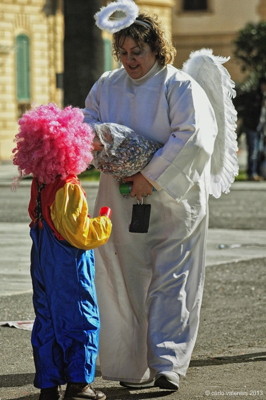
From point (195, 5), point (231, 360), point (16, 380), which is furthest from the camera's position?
point (195, 5)

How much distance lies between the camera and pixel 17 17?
33.6m

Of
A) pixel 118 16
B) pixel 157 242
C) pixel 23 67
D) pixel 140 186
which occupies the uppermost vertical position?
pixel 118 16

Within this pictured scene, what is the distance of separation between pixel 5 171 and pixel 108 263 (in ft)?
69.1

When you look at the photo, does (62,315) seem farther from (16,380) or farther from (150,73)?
(150,73)

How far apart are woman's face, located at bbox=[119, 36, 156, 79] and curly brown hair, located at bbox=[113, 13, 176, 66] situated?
2cm

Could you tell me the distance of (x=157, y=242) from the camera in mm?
6691

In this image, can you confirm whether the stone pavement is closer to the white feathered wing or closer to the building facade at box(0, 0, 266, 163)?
the white feathered wing

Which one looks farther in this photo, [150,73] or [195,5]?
A: [195,5]

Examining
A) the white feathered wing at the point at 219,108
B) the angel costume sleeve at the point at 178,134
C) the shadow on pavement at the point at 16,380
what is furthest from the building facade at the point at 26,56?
the angel costume sleeve at the point at 178,134

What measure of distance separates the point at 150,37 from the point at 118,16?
0.66 feet

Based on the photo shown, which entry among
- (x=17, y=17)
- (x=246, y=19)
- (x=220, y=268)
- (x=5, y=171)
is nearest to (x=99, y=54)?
(x=5, y=171)

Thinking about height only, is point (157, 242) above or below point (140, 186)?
below

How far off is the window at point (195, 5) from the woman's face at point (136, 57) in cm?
4131

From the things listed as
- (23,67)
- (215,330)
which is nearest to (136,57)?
(215,330)
